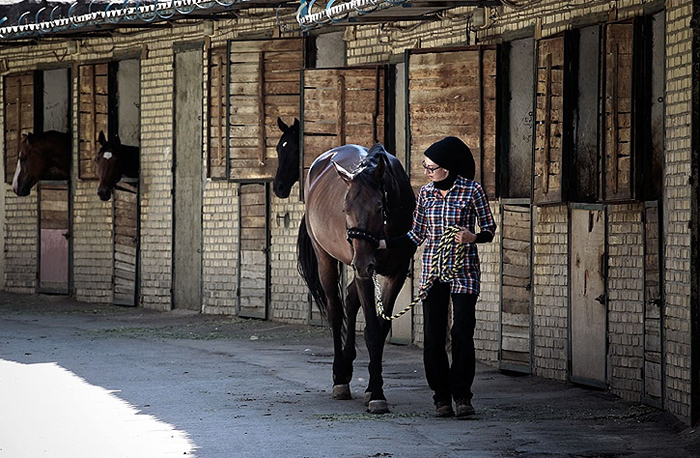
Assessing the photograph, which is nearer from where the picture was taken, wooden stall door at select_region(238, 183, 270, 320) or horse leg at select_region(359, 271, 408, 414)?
horse leg at select_region(359, 271, 408, 414)

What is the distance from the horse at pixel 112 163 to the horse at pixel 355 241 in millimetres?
6627

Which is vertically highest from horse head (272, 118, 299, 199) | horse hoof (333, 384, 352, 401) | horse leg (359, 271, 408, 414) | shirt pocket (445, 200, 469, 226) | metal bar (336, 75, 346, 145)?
metal bar (336, 75, 346, 145)

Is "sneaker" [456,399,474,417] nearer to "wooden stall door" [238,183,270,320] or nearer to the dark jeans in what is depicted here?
the dark jeans

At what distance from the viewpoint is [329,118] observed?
44.2 ft

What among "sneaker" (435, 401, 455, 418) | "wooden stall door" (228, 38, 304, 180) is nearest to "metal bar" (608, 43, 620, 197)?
"sneaker" (435, 401, 455, 418)

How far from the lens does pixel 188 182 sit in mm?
16750

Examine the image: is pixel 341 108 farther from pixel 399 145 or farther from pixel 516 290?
pixel 516 290

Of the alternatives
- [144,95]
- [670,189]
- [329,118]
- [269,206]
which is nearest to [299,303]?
[269,206]

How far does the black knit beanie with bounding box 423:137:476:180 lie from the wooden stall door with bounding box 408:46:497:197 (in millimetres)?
3021

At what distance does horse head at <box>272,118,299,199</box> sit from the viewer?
46.2ft

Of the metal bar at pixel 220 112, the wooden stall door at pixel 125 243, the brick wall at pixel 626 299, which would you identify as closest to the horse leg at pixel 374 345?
the brick wall at pixel 626 299

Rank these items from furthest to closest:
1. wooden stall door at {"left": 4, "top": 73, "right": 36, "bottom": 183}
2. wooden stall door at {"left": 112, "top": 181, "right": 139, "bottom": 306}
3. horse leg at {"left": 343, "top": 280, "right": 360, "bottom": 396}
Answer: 1. wooden stall door at {"left": 4, "top": 73, "right": 36, "bottom": 183}
2. wooden stall door at {"left": 112, "top": 181, "right": 139, "bottom": 306}
3. horse leg at {"left": 343, "top": 280, "right": 360, "bottom": 396}

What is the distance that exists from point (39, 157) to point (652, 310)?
425 inches

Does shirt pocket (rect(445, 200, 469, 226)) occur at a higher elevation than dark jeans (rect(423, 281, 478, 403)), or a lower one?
higher
